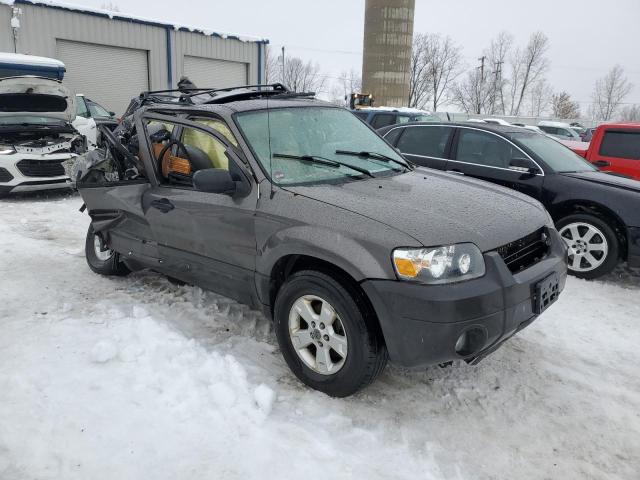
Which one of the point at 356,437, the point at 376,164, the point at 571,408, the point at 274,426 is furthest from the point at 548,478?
the point at 376,164

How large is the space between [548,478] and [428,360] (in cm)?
77

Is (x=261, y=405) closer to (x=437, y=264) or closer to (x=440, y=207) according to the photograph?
(x=437, y=264)

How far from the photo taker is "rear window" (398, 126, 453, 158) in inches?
259

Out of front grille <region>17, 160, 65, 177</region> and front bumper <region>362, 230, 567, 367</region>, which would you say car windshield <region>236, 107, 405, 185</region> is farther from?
front grille <region>17, 160, 65, 177</region>

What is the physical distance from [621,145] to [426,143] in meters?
2.79

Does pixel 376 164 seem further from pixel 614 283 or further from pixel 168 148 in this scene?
pixel 614 283

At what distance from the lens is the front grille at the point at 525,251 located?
2903mm

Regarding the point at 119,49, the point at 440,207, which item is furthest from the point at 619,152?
the point at 119,49

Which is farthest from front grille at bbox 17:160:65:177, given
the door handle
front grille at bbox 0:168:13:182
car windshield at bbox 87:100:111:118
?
the door handle

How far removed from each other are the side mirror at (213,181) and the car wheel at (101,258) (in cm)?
201

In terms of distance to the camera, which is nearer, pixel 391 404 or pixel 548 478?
pixel 548 478

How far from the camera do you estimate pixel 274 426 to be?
272cm

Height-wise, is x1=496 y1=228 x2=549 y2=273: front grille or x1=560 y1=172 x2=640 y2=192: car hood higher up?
x1=560 y1=172 x2=640 y2=192: car hood

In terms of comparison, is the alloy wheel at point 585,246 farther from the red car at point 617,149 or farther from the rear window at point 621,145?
the rear window at point 621,145
